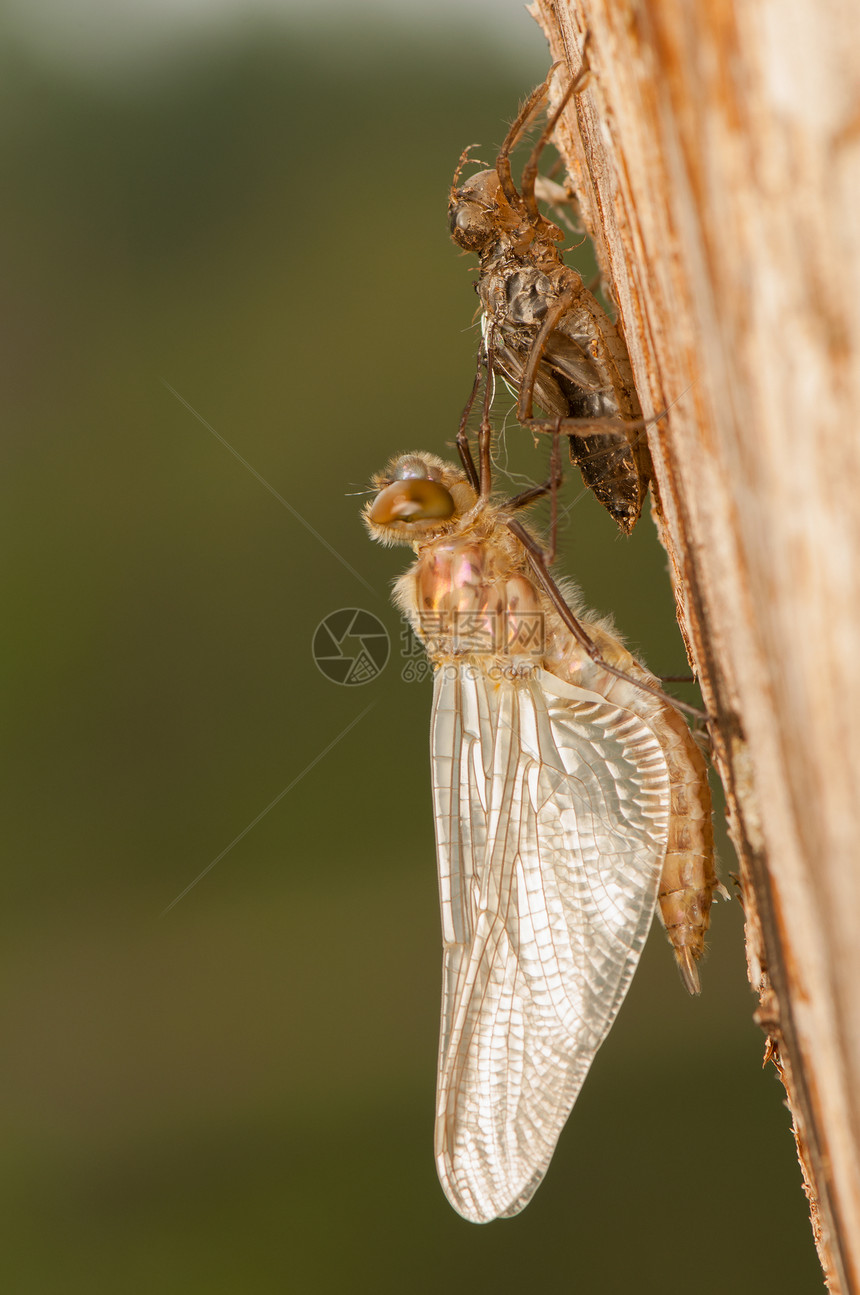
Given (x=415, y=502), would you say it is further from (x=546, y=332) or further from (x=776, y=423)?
(x=776, y=423)

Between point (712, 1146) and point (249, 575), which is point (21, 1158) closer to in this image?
point (249, 575)

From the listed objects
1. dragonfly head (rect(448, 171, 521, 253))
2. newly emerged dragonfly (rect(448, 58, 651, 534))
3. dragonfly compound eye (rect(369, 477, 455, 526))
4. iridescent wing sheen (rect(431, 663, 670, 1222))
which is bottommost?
iridescent wing sheen (rect(431, 663, 670, 1222))

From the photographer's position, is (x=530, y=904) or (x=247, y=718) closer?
(x=530, y=904)

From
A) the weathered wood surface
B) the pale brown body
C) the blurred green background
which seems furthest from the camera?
the blurred green background

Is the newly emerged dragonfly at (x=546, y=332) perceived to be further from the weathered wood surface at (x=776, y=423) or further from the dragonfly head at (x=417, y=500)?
the weathered wood surface at (x=776, y=423)

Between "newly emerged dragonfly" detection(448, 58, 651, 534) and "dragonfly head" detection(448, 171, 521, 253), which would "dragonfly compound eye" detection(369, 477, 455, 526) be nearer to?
"newly emerged dragonfly" detection(448, 58, 651, 534)

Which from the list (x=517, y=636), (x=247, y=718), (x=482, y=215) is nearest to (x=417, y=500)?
(x=517, y=636)

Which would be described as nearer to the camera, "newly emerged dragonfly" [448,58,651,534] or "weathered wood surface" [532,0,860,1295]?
"weathered wood surface" [532,0,860,1295]

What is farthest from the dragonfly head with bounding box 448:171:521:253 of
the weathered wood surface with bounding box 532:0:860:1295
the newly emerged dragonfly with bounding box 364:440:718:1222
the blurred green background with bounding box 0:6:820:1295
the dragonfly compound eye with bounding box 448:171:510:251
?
the blurred green background with bounding box 0:6:820:1295
